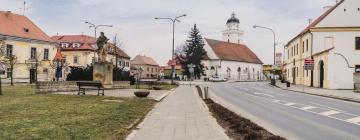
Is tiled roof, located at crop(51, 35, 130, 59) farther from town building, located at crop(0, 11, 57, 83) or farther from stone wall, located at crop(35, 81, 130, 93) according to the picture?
stone wall, located at crop(35, 81, 130, 93)

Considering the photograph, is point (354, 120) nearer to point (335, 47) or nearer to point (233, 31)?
point (335, 47)

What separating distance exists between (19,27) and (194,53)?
49.0m

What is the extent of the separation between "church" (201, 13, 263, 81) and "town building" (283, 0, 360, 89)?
198 ft

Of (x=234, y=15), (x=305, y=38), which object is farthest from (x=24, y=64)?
(x=234, y=15)

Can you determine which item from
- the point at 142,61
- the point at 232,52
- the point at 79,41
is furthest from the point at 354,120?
the point at 142,61

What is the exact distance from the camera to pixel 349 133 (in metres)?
13.5

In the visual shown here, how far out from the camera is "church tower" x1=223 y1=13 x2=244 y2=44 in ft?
490

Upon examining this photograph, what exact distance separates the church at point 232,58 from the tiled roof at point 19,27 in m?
53.4

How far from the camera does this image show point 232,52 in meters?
134

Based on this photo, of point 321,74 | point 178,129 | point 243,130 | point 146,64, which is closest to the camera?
point 243,130

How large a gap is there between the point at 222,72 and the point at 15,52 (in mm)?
64405

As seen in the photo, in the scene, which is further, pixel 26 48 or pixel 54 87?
pixel 26 48

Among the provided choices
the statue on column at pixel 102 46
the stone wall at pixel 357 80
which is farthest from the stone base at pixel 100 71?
the stone wall at pixel 357 80

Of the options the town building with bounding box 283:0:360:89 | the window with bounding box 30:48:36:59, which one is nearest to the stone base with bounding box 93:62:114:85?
the town building with bounding box 283:0:360:89
